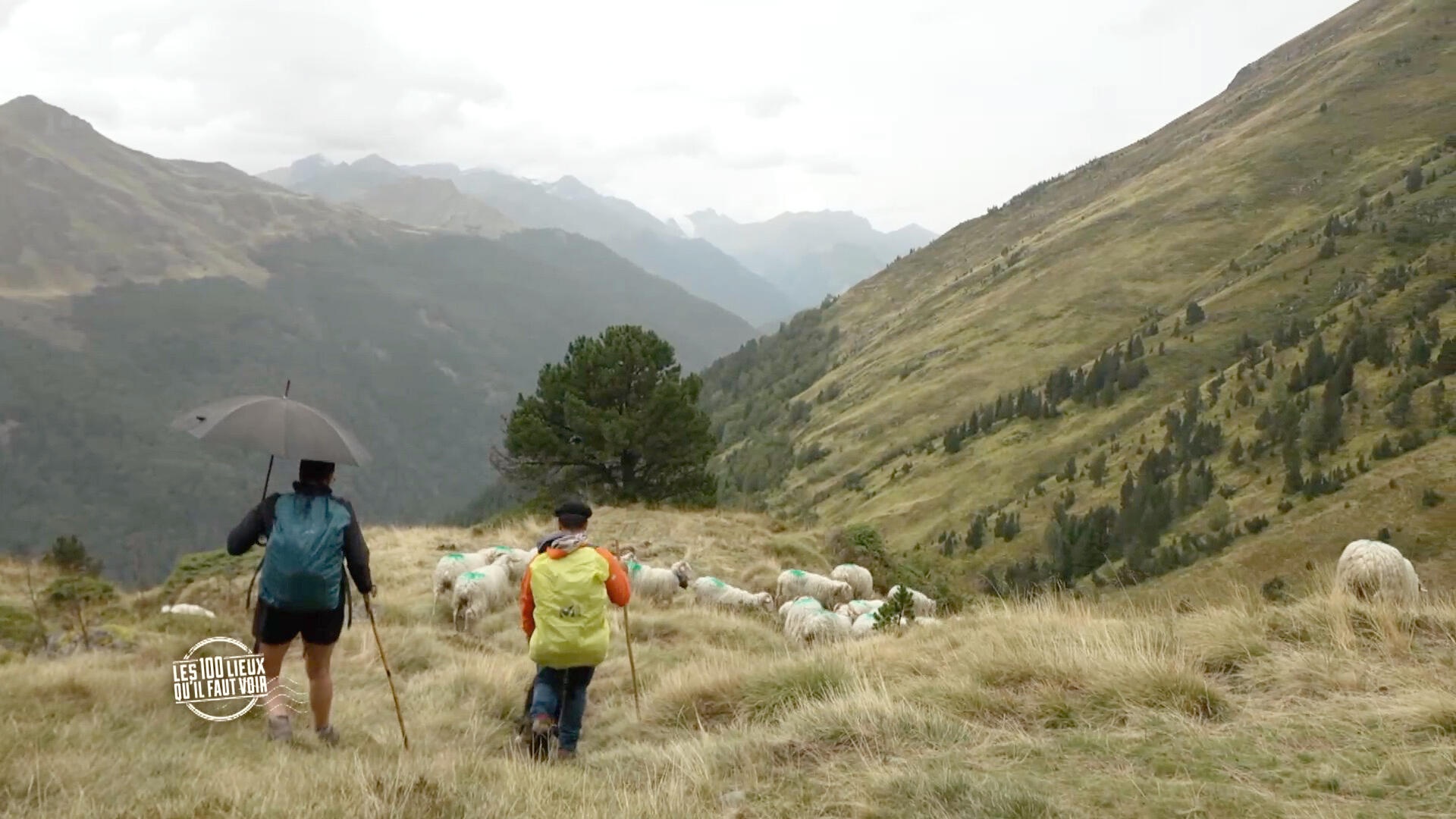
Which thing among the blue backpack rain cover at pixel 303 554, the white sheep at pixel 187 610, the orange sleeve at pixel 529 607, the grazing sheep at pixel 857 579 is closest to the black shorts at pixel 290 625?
the blue backpack rain cover at pixel 303 554

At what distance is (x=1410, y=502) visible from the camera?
136ft

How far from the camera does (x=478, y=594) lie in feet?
39.2

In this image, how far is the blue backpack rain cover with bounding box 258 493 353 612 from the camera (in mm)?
5422

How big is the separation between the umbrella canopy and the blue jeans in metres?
2.22

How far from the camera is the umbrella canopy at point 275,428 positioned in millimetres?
5273

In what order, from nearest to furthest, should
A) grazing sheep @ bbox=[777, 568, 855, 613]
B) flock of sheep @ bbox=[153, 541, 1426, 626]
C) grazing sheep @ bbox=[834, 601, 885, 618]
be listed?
flock of sheep @ bbox=[153, 541, 1426, 626]
grazing sheep @ bbox=[834, 601, 885, 618]
grazing sheep @ bbox=[777, 568, 855, 613]

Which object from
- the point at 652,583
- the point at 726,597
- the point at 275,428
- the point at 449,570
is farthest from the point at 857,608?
the point at 275,428

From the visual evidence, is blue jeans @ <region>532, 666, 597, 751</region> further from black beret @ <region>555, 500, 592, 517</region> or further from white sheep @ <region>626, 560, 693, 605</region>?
white sheep @ <region>626, 560, 693, 605</region>

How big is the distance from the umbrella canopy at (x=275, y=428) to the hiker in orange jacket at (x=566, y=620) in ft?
5.28

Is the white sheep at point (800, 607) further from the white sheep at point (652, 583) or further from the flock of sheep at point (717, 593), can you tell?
the white sheep at point (652, 583)

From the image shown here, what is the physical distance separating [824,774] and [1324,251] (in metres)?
110

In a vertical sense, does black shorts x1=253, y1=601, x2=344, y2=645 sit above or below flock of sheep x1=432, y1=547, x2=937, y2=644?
above

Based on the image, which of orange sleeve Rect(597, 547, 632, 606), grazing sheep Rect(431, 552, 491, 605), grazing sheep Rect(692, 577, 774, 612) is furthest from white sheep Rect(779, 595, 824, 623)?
orange sleeve Rect(597, 547, 632, 606)

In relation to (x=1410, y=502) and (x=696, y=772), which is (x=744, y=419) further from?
(x=696, y=772)
